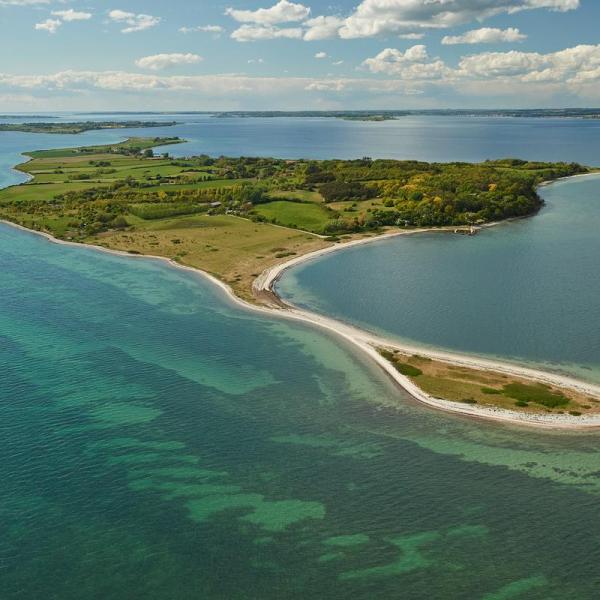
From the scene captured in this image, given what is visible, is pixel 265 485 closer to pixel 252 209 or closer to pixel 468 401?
pixel 468 401

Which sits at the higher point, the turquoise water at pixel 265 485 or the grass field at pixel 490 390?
the grass field at pixel 490 390

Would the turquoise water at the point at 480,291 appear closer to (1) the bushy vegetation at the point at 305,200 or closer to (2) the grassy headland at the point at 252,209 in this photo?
(2) the grassy headland at the point at 252,209

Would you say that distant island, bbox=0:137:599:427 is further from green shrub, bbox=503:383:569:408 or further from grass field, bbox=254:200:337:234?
grass field, bbox=254:200:337:234

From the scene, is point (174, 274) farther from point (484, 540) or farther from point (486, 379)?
point (484, 540)

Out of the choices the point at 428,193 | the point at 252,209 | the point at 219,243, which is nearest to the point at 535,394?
the point at 219,243

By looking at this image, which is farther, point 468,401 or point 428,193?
point 428,193

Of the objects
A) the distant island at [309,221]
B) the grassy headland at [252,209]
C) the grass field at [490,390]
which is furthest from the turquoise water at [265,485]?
the grassy headland at [252,209]

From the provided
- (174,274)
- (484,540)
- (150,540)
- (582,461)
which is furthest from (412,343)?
(174,274)
